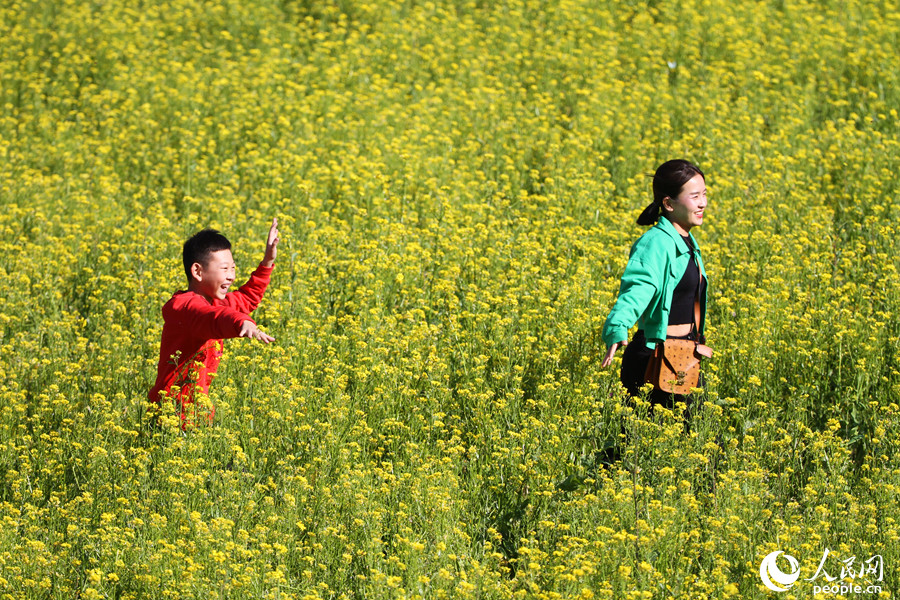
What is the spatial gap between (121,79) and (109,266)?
4402mm

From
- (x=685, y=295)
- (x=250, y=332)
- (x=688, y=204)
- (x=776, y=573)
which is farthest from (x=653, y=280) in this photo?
(x=250, y=332)

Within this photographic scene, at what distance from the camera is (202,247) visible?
17.7 feet

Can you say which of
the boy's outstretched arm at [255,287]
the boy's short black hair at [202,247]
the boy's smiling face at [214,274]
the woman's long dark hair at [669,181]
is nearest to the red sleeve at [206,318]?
the boy's smiling face at [214,274]

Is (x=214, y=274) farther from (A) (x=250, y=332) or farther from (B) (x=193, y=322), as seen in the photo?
(A) (x=250, y=332)

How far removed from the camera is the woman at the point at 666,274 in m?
5.21

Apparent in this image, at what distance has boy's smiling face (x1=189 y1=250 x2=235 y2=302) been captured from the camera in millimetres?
5414

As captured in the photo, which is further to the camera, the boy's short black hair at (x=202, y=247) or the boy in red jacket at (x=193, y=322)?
the boy's short black hair at (x=202, y=247)

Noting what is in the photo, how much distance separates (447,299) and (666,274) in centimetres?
230

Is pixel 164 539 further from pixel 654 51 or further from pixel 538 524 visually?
pixel 654 51

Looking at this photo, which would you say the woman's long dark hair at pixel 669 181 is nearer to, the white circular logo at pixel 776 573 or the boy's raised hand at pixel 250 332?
the white circular logo at pixel 776 573

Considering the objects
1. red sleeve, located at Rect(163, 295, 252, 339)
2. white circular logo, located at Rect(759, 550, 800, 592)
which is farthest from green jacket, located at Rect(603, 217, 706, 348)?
red sleeve, located at Rect(163, 295, 252, 339)

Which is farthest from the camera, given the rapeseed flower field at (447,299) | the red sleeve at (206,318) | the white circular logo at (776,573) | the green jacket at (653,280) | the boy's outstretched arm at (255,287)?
the boy's outstretched arm at (255,287)

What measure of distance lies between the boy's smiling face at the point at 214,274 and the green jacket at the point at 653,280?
6.67 feet

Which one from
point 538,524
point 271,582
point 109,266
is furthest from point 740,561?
point 109,266
